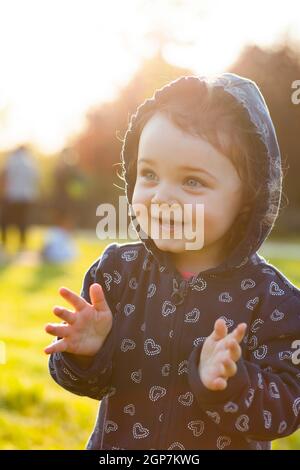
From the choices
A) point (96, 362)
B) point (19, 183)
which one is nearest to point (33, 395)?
point (96, 362)

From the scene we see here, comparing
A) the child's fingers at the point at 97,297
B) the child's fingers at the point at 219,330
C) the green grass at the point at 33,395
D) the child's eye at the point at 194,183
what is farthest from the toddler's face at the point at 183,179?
the green grass at the point at 33,395

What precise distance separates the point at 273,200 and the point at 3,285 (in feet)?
24.8

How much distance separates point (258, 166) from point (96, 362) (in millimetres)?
689

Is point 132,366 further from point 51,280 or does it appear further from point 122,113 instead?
point 122,113

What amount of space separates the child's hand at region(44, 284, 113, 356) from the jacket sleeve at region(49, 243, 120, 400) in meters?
0.03

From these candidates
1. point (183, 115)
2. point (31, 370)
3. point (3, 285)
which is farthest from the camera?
point (3, 285)

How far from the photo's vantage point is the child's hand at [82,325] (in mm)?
2031

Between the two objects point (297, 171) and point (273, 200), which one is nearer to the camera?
point (273, 200)

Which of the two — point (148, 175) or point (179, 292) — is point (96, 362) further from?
point (148, 175)

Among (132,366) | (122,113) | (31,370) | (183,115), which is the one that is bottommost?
(31,370)

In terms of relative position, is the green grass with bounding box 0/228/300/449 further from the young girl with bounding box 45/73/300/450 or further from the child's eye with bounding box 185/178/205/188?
the child's eye with bounding box 185/178/205/188

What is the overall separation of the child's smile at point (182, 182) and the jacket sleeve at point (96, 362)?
8.3 inches

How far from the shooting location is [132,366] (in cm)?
214

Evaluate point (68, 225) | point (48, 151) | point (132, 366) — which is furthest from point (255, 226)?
point (48, 151)
